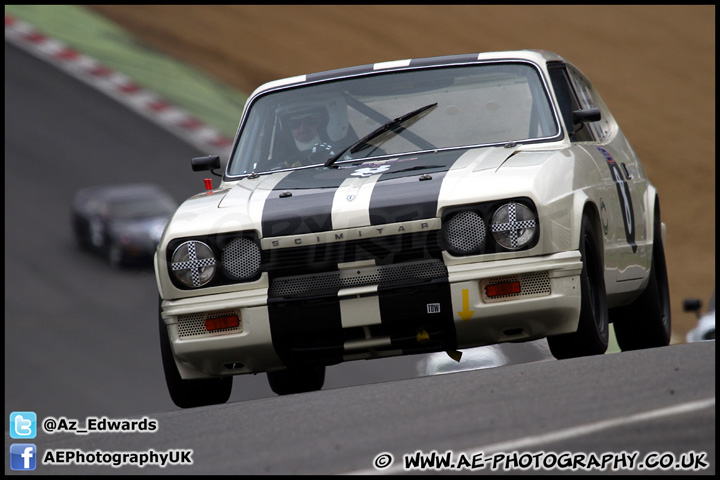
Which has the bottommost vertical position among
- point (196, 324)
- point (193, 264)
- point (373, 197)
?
point (196, 324)

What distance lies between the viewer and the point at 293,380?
7.87 metres

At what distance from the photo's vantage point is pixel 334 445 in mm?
4074

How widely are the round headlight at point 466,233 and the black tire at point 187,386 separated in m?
1.46

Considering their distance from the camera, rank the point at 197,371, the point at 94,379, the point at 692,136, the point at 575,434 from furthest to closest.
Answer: the point at 692,136 < the point at 94,379 < the point at 197,371 < the point at 575,434

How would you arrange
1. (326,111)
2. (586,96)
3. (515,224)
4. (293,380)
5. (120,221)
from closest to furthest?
(515,224) < (326,111) < (586,96) < (293,380) < (120,221)

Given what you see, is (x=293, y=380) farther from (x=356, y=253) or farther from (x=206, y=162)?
(x=356, y=253)

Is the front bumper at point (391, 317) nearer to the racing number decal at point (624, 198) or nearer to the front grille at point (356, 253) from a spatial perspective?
the front grille at point (356, 253)

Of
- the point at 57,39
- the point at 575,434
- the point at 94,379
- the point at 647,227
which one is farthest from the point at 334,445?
the point at 57,39

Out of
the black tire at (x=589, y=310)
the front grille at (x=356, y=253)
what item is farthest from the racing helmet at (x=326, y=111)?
the black tire at (x=589, y=310)

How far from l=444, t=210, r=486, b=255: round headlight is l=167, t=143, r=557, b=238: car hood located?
3.1 inches

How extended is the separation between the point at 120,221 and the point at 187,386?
907 centimetres

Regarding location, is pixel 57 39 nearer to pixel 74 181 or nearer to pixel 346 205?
pixel 74 181

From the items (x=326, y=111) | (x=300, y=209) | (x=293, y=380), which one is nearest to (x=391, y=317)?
(x=300, y=209)

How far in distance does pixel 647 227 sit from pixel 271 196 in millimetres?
2560
